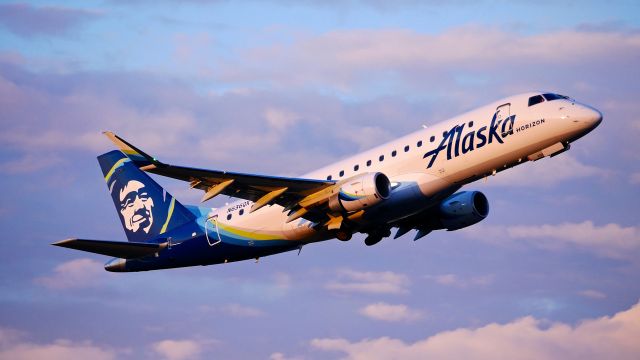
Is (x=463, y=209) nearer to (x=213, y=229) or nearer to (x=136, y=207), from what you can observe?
(x=213, y=229)

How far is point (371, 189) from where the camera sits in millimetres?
50469

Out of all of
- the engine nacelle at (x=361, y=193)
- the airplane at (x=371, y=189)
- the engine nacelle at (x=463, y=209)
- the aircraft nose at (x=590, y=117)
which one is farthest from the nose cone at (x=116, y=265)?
the aircraft nose at (x=590, y=117)

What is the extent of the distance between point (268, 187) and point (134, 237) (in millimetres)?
12443

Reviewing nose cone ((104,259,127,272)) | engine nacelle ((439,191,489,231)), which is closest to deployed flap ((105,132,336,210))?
engine nacelle ((439,191,489,231))

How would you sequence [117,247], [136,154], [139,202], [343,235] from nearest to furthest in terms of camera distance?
[136,154], [343,235], [117,247], [139,202]

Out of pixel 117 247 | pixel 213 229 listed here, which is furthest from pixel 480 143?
pixel 117 247

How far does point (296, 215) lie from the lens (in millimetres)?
53719

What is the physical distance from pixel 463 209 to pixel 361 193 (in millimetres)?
8777

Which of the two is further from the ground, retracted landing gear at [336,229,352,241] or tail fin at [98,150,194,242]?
tail fin at [98,150,194,242]

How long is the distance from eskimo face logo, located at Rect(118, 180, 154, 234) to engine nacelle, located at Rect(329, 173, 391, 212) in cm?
1355

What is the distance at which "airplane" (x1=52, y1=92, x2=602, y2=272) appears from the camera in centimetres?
5066

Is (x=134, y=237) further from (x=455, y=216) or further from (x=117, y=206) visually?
(x=455, y=216)

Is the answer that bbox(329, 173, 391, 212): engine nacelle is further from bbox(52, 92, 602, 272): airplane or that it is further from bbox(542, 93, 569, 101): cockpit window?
bbox(542, 93, 569, 101): cockpit window

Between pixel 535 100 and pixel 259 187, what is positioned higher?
pixel 535 100
